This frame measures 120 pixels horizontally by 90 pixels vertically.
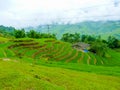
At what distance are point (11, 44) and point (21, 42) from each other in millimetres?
6920

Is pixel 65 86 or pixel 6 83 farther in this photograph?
pixel 65 86

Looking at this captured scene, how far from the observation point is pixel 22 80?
28781 mm

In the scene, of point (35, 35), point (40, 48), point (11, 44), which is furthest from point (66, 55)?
point (35, 35)


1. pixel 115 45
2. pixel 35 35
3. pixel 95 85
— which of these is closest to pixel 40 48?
pixel 35 35

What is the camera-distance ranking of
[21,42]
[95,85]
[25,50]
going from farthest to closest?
[21,42] < [25,50] < [95,85]

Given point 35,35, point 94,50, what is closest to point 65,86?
point 94,50

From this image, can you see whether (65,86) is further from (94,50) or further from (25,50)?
(94,50)

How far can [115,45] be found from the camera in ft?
653

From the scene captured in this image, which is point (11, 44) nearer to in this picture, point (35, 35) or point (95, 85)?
point (35, 35)

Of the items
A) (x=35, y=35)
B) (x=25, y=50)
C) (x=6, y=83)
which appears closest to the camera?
(x=6, y=83)

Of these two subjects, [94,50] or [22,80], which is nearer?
[22,80]

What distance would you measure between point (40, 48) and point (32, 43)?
7.57 metres

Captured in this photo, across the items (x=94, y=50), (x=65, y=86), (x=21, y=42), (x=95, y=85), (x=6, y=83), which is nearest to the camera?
(x=6, y=83)

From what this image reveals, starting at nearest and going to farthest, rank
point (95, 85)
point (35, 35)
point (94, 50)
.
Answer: point (95, 85) < point (94, 50) < point (35, 35)
